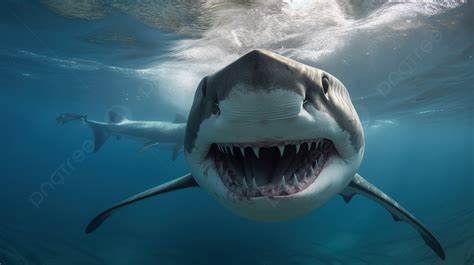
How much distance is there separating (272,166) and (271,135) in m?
0.84

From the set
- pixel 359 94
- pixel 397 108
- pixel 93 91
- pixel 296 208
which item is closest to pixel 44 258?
pixel 296 208

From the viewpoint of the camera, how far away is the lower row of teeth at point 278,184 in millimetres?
2141

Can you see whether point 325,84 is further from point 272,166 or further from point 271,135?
point 272,166

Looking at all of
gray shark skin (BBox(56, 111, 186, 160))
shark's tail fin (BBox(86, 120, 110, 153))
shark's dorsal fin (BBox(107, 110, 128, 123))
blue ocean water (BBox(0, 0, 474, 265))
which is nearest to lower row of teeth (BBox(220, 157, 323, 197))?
blue ocean water (BBox(0, 0, 474, 265))

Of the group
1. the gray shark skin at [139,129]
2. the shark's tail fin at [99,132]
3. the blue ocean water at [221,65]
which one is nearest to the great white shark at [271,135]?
the blue ocean water at [221,65]

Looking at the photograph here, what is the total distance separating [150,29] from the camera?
1148 centimetres

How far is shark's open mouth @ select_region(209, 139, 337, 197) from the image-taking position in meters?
2.15

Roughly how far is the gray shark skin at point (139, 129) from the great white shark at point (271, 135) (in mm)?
12468

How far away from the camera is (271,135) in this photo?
6.30ft

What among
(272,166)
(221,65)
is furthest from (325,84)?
(221,65)

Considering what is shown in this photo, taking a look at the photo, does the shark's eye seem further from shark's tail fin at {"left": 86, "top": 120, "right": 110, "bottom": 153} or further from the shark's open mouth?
shark's tail fin at {"left": 86, "top": 120, "right": 110, "bottom": 153}

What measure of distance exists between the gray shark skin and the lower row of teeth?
12616mm

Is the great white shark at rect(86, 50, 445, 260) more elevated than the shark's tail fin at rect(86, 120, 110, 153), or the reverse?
the great white shark at rect(86, 50, 445, 260)

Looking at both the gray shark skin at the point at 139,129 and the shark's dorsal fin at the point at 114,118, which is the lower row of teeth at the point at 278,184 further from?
the shark's dorsal fin at the point at 114,118
